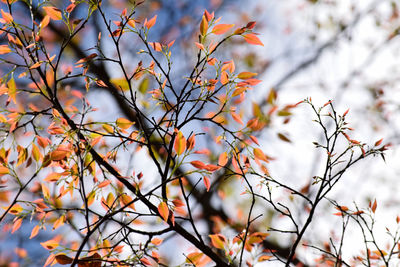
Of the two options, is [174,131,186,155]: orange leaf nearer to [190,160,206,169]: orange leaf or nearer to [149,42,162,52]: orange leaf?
[190,160,206,169]: orange leaf

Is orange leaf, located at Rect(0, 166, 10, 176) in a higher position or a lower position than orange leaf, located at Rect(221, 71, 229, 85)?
lower

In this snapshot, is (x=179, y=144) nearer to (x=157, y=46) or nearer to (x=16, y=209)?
(x=157, y=46)

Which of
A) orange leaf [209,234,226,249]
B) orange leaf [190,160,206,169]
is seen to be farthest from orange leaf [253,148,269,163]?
orange leaf [209,234,226,249]

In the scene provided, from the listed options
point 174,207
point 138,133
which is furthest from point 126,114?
point 174,207

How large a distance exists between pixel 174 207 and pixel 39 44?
104 centimetres

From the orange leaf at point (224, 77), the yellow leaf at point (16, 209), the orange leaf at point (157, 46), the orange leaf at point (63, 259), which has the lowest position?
the orange leaf at point (63, 259)

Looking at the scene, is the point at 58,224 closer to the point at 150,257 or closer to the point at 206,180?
the point at 150,257

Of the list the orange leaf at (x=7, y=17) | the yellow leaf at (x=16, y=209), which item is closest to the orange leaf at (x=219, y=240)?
the yellow leaf at (x=16, y=209)

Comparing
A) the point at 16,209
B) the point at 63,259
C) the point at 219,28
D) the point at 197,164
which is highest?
the point at 219,28

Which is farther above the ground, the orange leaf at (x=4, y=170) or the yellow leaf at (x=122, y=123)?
the yellow leaf at (x=122, y=123)

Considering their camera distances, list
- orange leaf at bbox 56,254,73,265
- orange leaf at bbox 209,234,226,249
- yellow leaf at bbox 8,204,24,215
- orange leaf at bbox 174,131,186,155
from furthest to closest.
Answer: orange leaf at bbox 209,234,226,249, yellow leaf at bbox 8,204,24,215, orange leaf at bbox 174,131,186,155, orange leaf at bbox 56,254,73,265

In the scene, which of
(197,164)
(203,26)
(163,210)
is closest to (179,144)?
(197,164)

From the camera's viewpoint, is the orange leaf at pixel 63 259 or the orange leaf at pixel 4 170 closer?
the orange leaf at pixel 63 259

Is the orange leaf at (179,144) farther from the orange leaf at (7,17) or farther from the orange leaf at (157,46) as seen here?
the orange leaf at (7,17)
